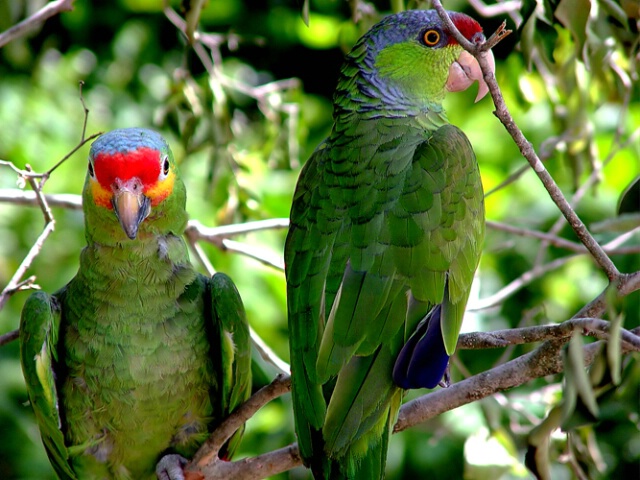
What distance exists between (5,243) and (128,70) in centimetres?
88

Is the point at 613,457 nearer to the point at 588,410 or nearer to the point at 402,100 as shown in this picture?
the point at 402,100

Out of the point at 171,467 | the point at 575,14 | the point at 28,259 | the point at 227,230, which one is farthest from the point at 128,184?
the point at 575,14

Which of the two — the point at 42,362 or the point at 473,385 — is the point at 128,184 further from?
the point at 473,385

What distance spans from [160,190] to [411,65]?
1.75ft

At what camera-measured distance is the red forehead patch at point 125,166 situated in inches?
50.5

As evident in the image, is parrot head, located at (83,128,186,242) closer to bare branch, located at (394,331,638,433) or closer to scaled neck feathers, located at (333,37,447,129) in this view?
scaled neck feathers, located at (333,37,447,129)

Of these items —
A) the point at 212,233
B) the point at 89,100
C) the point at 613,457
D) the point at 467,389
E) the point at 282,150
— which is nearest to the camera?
Result: the point at 467,389

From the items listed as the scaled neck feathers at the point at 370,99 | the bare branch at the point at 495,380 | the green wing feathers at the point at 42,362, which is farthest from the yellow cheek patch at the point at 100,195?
Answer: the bare branch at the point at 495,380

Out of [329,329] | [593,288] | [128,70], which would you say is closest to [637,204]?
[329,329]

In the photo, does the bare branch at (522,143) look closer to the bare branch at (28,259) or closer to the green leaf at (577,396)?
the green leaf at (577,396)

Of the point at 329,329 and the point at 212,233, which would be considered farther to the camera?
the point at 212,233

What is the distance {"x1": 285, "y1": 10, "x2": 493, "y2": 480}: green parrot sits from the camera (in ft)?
3.87

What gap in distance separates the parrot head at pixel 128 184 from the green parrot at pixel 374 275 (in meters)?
0.25

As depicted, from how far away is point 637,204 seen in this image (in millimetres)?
1086
